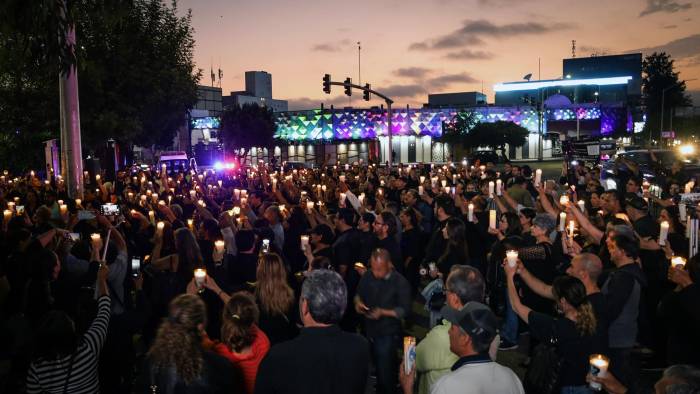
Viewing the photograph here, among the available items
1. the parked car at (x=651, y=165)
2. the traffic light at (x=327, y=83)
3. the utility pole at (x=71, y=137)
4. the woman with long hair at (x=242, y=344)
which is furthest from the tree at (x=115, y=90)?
the woman with long hair at (x=242, y=344)

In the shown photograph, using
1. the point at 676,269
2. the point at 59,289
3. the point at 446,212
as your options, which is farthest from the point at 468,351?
the point at 446,212

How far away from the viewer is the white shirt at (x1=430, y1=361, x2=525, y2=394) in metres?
3.13

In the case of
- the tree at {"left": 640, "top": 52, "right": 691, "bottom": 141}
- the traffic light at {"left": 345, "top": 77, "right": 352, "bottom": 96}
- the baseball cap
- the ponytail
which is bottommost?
the ponytail

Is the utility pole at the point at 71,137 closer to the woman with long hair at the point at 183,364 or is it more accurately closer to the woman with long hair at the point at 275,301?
the woman with long hair at the point at 275,301

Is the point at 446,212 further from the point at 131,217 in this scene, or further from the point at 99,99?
the point at 99,99

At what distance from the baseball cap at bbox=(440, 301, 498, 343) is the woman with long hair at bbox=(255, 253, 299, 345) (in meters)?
1.94

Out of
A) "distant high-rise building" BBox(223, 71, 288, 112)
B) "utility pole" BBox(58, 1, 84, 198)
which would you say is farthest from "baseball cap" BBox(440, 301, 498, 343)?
"distant high-rise building" BBox(223, 71, 288, 112)

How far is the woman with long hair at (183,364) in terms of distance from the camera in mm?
3445

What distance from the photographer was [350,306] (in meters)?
7.21

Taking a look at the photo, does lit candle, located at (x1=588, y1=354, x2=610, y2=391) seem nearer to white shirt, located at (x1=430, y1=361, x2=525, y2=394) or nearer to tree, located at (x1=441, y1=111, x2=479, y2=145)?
white shirt, located at (x1=430, y1=361, x2=525, y2=394)

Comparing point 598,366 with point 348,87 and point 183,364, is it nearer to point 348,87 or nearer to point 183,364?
A: point 183,364

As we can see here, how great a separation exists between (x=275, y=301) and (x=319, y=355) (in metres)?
1.82

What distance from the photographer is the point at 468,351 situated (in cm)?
331

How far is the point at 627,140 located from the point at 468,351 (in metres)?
87.2
